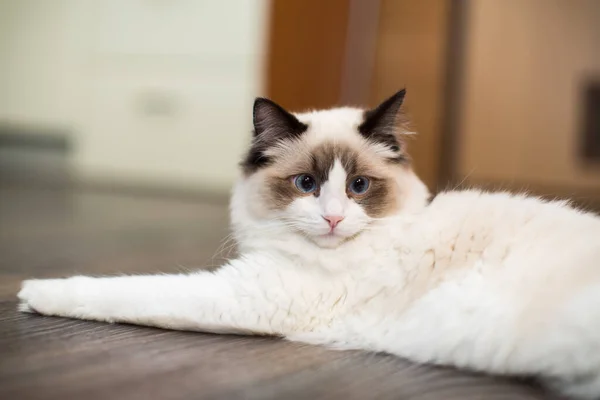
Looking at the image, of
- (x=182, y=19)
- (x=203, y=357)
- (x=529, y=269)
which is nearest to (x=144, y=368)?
(x=203, y=357)

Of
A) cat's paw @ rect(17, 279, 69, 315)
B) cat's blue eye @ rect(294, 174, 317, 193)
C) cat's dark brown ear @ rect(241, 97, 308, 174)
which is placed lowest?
cat's paw @ rect(17, 279, 69, 315)

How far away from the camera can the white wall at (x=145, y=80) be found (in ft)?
17.0

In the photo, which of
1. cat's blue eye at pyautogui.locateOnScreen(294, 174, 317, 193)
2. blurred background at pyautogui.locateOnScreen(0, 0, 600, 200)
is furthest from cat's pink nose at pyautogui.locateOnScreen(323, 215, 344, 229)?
blurred background at pyautogui.locateOnScreen(0, 0, 600, 200)

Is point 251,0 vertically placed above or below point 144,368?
above

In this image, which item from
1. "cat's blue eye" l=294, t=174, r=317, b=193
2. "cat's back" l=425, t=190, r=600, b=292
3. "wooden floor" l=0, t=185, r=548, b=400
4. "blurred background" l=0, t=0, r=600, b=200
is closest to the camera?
"wooden floor" l=0, t=185, r=548, b=400

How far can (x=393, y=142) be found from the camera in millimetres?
1652

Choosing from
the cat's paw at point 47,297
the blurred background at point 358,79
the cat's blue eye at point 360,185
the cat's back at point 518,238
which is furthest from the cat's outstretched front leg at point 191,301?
the blurred background at point 358,79

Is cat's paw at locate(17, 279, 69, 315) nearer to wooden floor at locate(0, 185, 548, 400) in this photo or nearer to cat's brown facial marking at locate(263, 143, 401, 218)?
wooden floor at locate(0, 185, 548, 400)

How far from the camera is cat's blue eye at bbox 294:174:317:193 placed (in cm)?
156

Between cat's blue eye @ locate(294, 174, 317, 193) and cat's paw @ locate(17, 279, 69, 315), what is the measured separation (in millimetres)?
598

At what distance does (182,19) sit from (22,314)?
164 inches

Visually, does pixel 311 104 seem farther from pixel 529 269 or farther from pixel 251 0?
pixel 529 269

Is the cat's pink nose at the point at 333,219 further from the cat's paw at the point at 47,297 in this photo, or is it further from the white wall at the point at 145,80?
the white wall at the point at 145,80

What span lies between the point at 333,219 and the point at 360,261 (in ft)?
0.44
